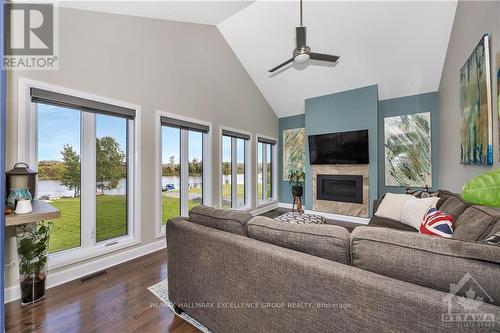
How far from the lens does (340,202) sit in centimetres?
487

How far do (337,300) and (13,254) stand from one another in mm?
2735

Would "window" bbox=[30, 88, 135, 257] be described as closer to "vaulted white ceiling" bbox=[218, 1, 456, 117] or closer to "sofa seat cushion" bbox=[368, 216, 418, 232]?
"vaulted white ceiling" bbox=[218, 1, 456, 117]

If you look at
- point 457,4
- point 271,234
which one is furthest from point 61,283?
point 457,4

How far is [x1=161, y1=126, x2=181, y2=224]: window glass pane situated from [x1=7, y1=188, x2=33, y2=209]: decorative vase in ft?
5.30

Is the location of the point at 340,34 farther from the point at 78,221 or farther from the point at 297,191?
the point at 78,221

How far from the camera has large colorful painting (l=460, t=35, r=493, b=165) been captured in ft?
6.08

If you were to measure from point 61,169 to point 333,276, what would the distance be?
2871 mm

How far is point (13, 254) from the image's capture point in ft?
6.34

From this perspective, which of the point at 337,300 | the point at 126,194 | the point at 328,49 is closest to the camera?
the point at 337,300

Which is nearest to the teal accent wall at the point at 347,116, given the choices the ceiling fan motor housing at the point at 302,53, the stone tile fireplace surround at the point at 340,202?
the stone tile fireplace surround at the point at 340,202

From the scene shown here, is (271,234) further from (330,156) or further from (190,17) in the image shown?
(330,156)

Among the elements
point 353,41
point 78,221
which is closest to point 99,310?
point 78,221

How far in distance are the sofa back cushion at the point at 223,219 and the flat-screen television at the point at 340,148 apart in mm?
3839

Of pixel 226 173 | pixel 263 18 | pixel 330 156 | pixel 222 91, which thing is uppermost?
pixel 263 18
